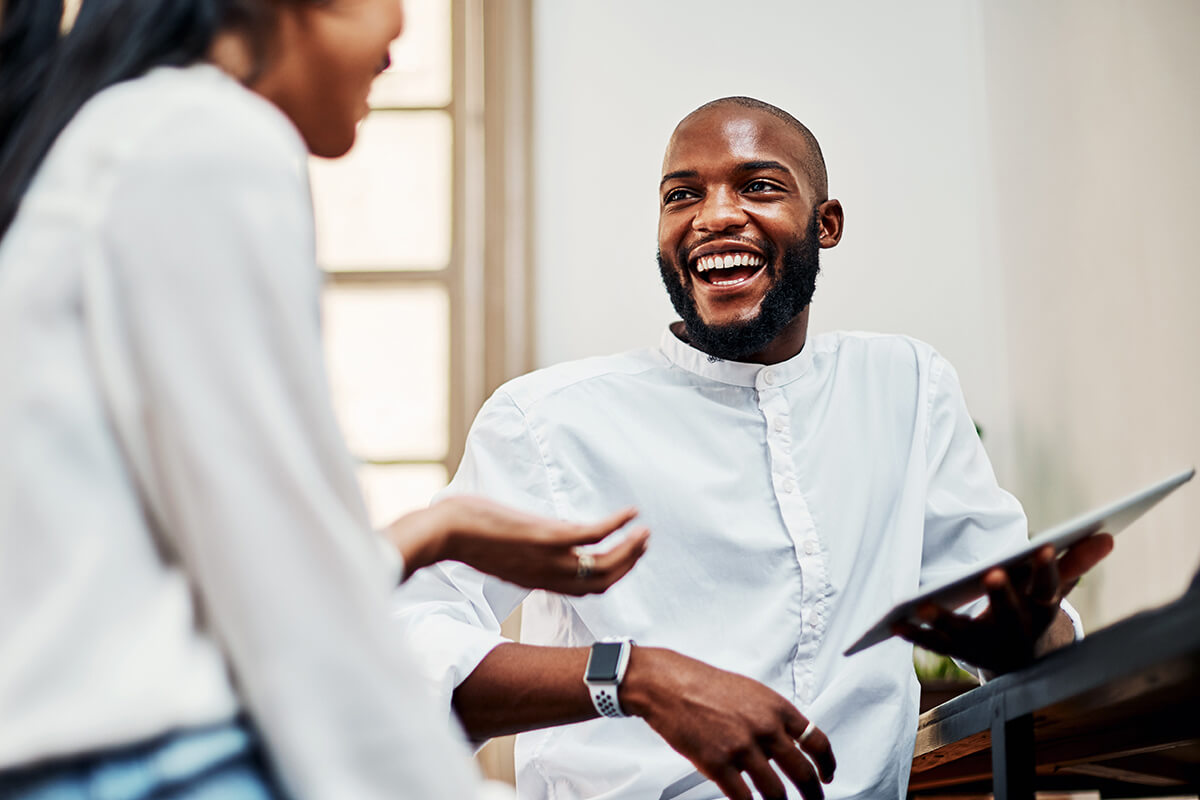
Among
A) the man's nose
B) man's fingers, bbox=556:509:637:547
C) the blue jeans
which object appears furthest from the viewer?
the man's nose

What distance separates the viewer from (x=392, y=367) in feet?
10.5

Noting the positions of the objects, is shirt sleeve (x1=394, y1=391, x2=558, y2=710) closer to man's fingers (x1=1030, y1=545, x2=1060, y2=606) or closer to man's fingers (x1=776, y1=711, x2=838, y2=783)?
man's fingers (x1=776, y1=711, x2=838, y2=783)

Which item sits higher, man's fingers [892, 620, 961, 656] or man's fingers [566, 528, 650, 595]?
man's fingers [566, 528, 650, 595]

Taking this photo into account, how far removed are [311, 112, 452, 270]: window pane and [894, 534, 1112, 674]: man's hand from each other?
2.38 metres

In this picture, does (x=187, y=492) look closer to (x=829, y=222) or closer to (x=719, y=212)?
(x=719, y=212)

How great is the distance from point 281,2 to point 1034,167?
97.9 inches

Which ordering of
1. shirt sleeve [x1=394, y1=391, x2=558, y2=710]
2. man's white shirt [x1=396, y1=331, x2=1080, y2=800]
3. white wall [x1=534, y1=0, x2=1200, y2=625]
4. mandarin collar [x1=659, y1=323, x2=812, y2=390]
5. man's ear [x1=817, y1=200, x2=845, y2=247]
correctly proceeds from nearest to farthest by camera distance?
shirt sleeve [x1=394, y1=391, x2=558, y2=710]
man's white shirt [x1=396, y1=331, x2=1080, y2=800]
mandarin collar [x1=659, y1=323, x2=812, y2=390]
man's ear [x1=817, y1=200, x2=845, y2=247]
white wall [x1=534, y1=0, x2=1200, y2=625]

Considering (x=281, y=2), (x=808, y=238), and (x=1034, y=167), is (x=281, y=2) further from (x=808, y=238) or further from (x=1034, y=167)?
(x=1034, y=167)

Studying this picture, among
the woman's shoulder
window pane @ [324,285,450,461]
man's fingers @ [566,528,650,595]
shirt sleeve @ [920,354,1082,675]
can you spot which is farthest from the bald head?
window pane @ [324,285,450,461]

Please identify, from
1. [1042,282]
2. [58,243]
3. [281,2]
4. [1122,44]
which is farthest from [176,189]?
[1042,282]

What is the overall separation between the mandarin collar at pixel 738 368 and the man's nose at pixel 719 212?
0.19 m

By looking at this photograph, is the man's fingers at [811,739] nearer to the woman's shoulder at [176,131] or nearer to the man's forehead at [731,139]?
the woman's shoulder at [176,131]

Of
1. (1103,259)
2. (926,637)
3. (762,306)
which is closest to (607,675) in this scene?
(926,637)

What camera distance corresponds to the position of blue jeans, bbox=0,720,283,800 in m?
0.51
